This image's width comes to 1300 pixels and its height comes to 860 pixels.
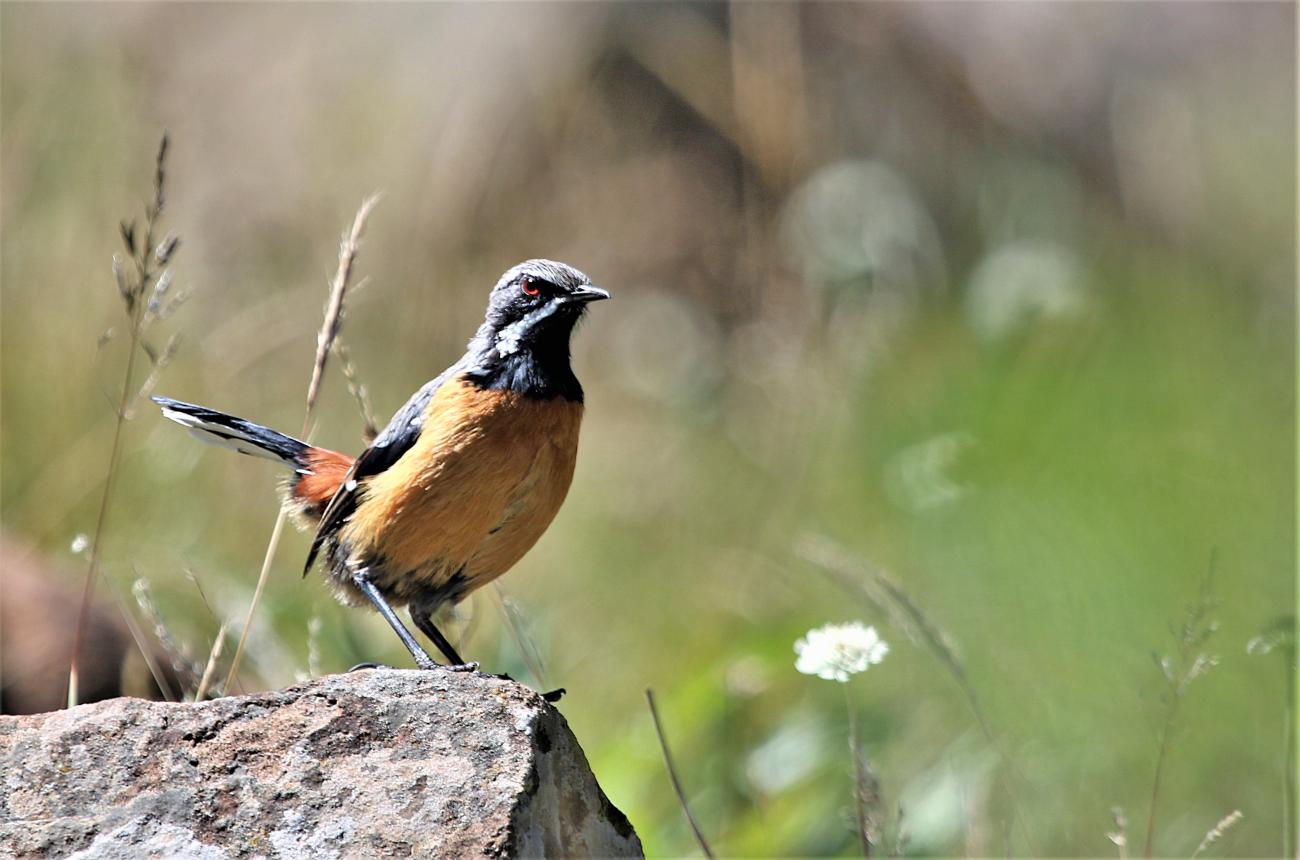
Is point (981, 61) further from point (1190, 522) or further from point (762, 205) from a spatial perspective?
point (1190, 522)

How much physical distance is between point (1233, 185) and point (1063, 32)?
91.3 inches

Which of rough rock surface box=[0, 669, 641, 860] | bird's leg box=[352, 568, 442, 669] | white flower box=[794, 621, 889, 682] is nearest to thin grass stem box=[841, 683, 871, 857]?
white flower box=[794, 621, 889, 682]

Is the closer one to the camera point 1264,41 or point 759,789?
point 759,789

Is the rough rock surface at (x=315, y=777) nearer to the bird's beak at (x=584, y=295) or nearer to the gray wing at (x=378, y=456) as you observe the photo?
the gray wing at (x=378, y=456)

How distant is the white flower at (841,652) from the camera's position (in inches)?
149

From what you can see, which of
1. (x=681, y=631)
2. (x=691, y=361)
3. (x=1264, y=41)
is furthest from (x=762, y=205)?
(x=1264, y=41)

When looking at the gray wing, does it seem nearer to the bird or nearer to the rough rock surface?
the bird

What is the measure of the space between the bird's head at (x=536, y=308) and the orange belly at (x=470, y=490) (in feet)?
A: 0.94

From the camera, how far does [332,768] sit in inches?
118

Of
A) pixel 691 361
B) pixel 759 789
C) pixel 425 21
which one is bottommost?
pixel 759 789

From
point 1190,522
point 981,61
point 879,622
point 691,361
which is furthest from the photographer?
point 981,61

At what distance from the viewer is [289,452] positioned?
502 cm

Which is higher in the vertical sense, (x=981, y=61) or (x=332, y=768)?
(x=981, y=61)

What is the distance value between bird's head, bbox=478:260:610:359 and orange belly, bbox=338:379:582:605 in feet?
0.94
